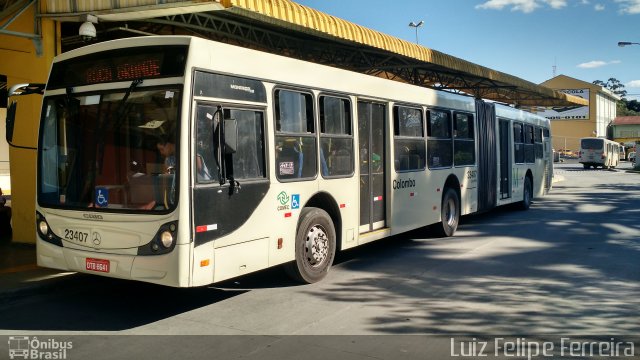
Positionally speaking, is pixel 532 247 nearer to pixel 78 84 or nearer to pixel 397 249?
pixel 397 249

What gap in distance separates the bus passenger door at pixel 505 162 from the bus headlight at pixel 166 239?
1121 centimetres

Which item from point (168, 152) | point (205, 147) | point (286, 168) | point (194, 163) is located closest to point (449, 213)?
point (286, 168)

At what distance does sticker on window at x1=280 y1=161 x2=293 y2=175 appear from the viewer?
6.86 metres

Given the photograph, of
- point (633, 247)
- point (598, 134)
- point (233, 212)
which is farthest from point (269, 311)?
point (598, 134)

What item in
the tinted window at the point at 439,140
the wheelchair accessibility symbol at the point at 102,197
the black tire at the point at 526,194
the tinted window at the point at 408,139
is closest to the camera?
the wheelchair accessibility symbol at the point at 102,197

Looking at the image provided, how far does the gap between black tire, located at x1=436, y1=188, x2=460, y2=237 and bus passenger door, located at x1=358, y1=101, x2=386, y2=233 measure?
2.60 meters

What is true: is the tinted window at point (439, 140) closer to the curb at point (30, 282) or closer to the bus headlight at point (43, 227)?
the curb at point (30, 282)

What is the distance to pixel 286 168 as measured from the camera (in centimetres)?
693

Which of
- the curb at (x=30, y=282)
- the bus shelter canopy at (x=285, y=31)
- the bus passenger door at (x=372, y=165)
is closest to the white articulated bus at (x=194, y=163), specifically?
the bus passenger door at (x=372, y=165)

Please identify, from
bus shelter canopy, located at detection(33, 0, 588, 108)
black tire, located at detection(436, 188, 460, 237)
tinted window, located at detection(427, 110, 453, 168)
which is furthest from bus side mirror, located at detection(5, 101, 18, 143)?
black tire, located at detection(436, 188, 460, 237)

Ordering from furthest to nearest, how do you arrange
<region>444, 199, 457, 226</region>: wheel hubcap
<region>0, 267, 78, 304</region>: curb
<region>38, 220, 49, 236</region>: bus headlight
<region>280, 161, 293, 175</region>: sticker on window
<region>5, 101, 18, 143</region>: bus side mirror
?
1. <region>444, 199, 457, 226</region>: wheel hubcap
2. <region>280, 161, 293, 175</region>: sticker on window
3. <region>0, 267, 78, 304</region>: curb
4. <region>5, 101, 18, 143</region>: bus side mirror
5. <region>38, 220, 49, 236</region>: bus headlight

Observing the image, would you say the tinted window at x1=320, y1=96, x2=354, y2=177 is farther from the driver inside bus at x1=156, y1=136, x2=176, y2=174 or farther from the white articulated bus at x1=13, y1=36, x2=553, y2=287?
the driver inside bus at x1=156, y1=136, x2=176, y2=174

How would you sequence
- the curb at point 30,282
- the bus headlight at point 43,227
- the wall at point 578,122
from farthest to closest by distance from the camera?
the wall at point 578,122 < the curb at point 30,282 < the bus headlight at point 43,227

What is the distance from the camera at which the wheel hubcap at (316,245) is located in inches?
292
